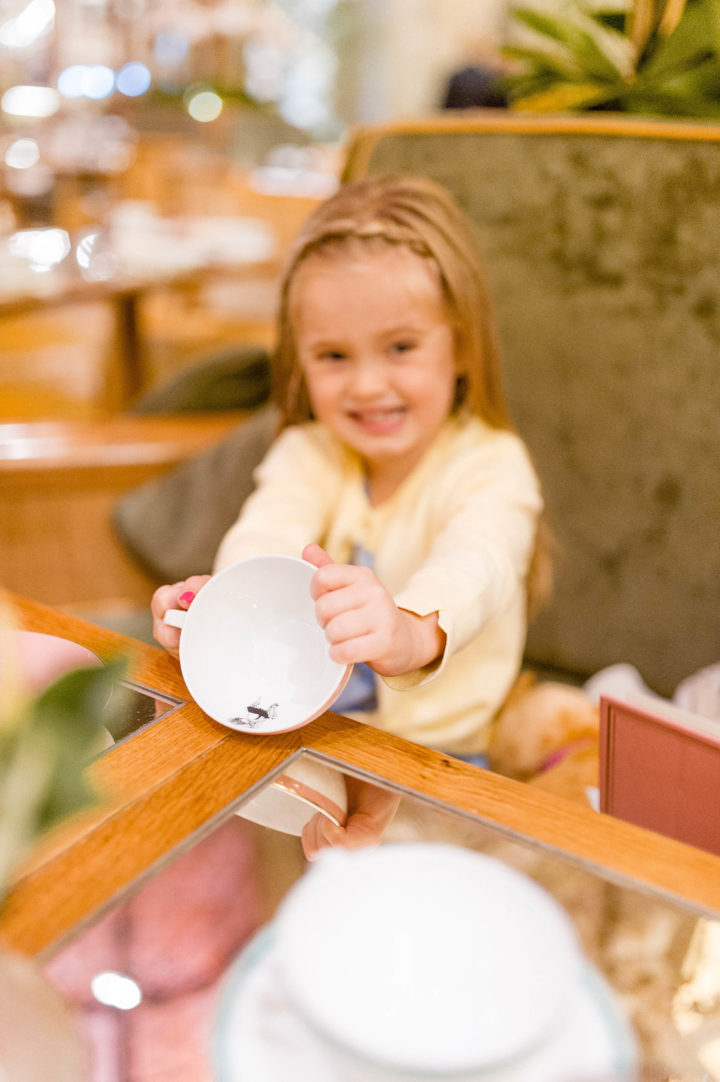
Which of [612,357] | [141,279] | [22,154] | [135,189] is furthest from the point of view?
[135,189]

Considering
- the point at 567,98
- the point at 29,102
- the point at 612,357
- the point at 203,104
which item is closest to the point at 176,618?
the point at 612,357

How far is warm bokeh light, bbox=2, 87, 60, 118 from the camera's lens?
3.05 metres

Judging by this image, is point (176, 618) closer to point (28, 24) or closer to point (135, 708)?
point (135, 708)

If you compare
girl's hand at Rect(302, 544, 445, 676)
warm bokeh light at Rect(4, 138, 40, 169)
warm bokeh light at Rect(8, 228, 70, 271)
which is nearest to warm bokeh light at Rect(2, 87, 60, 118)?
warm bokeh light at Rect(4, 138, 40, 169)

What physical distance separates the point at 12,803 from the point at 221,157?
4.09 meters

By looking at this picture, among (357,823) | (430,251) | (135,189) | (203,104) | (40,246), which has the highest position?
(430,251)

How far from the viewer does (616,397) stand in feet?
3.88

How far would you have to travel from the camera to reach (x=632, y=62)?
132 cm

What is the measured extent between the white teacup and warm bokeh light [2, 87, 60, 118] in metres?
2.86

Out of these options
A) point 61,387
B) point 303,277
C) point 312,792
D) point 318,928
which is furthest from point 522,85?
point 61,387

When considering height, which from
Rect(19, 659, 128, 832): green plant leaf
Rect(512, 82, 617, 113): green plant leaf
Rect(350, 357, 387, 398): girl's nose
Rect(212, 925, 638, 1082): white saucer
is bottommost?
Rect(212, 925, 638, 1082): white saucer

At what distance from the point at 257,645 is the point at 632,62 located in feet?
3.57

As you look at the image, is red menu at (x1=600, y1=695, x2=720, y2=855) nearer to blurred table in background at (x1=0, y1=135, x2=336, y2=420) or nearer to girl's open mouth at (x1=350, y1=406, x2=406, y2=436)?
girl's open mouth at (x1=350, y1=406, x2=406, y2=436)

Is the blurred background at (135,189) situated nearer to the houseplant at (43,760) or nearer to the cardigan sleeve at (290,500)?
the cardigan sleeve at (290,500)
